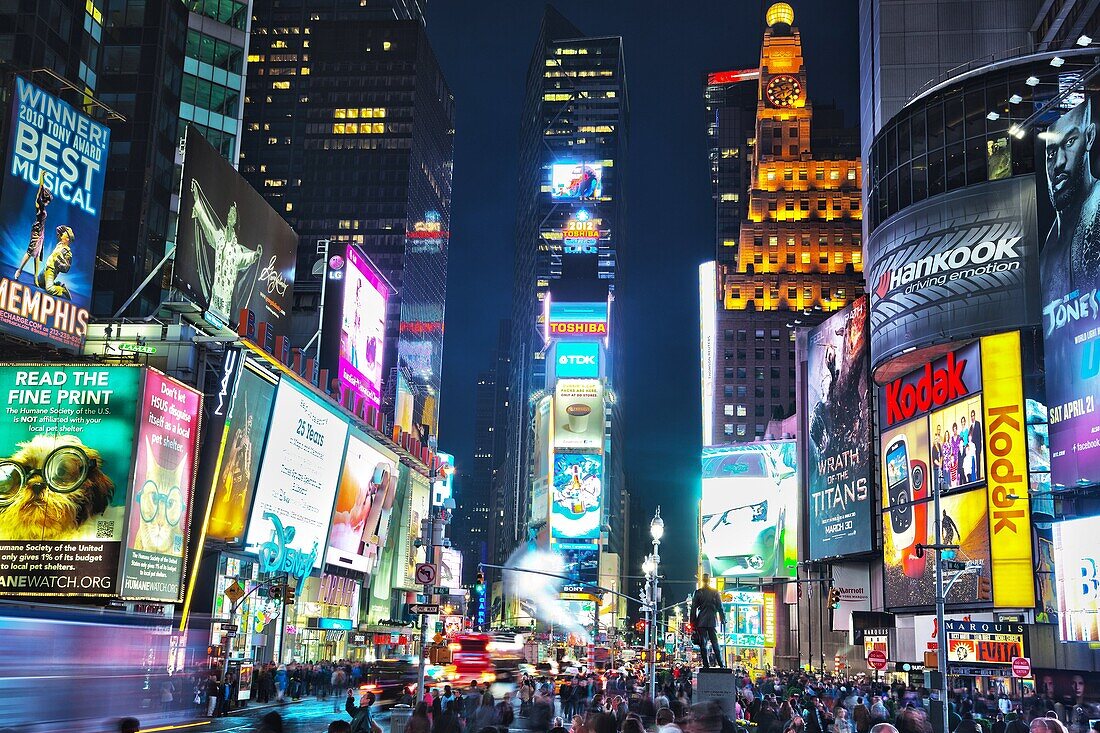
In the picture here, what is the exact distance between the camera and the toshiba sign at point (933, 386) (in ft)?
183

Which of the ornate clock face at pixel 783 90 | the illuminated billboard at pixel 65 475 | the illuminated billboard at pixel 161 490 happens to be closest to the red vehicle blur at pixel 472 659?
the illuminated billboard at pixel 161 490

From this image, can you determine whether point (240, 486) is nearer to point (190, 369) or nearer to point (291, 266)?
point (190, 369)

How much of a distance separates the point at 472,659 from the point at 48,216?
1149 inches

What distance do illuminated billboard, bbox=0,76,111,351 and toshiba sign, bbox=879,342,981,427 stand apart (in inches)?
1643

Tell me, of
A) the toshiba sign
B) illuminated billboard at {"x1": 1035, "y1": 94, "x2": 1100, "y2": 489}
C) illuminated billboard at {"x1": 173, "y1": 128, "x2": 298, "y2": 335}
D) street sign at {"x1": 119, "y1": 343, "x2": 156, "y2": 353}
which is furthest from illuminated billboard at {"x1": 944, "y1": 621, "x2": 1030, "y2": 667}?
street sign at {"x1": 119, "y1": 343, "x2": 156, "y2": 353}

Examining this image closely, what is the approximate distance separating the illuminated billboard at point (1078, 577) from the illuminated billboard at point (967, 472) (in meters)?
2.93

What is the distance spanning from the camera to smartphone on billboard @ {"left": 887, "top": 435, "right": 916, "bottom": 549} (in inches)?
2382

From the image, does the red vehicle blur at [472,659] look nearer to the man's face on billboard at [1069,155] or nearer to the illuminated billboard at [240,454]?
the illuminated billboard at [240,454]

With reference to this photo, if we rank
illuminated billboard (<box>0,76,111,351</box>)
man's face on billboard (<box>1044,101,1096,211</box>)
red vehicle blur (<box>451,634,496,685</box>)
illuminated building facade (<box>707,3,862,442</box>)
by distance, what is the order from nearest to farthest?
illuminated billboard (<box>0,76,111,351</box>) → man's face on billboard (<box>1044,101,1096,211</box>) → red vehicle blur (<box>451,634,496,685</box>) → illuminated building facade (<box>707,3,862,442</box>)

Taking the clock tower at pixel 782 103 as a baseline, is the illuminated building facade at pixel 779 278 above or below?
below

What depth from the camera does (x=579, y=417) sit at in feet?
541

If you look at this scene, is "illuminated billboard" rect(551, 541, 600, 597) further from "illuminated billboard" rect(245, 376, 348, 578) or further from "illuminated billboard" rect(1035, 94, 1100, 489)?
"illuminated billboard" rect(1035, 94, 1100, 489)

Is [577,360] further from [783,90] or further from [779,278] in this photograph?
[783,90]

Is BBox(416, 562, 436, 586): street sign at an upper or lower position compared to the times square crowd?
upper
